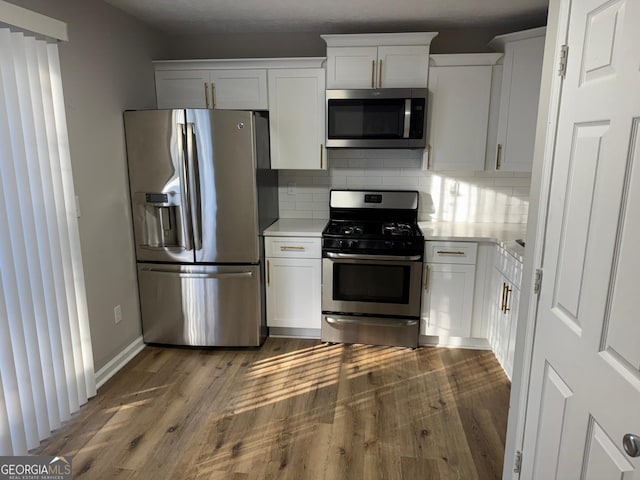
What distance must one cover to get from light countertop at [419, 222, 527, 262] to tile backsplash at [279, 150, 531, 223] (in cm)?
13

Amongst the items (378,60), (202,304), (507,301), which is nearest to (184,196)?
(202,304)

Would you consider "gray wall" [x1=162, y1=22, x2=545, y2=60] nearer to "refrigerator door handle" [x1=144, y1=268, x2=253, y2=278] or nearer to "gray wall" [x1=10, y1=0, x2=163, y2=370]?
"gray wall" [x1=10, y1=0, x2=163, y2=370]

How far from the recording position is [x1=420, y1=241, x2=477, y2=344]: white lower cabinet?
302 cm

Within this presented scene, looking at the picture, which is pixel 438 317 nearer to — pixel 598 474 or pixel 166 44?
pixel 598 474

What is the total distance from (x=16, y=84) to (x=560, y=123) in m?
2.32

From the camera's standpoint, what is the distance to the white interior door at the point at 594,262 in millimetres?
982

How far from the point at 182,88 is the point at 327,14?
4.18 feet

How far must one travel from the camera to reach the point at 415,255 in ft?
9.86

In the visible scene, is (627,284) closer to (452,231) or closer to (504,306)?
(504,306)

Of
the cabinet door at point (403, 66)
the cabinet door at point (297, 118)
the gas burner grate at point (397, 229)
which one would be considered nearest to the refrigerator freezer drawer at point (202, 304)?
the cabinet door at point (297, 118)

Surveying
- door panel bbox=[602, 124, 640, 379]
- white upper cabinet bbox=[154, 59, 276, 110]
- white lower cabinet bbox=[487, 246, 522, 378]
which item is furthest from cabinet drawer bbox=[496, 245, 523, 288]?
white upper cabinet bbox=[154, 59, 276, 110]

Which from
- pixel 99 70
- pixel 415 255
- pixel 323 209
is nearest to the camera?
pixel 99 70

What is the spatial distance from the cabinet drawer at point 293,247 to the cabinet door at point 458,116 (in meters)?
1.11

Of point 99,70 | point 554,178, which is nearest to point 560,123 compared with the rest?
point 554,178
